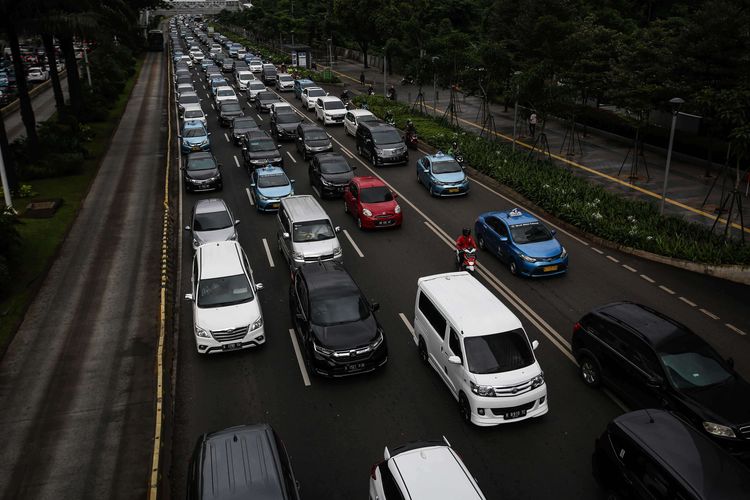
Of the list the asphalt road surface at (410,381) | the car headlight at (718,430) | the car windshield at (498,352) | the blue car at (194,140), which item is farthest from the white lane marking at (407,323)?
the blue car at (194,140)

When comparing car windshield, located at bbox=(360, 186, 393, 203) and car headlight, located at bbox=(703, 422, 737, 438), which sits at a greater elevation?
car windshield, located at bbox=(360, 186, 393, 203)

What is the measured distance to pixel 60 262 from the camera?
67.8 ft

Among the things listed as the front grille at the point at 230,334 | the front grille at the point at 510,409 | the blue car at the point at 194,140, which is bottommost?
the front grille at the point at 510,409

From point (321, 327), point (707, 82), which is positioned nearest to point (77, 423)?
point (321, 327)

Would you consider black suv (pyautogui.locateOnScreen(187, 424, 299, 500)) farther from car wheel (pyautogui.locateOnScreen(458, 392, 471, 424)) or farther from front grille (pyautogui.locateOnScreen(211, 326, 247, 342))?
front grille (pyautogui.locateOnScreen(211, 326, 247, 342))

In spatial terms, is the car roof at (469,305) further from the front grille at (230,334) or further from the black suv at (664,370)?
the front grille at (230,334)

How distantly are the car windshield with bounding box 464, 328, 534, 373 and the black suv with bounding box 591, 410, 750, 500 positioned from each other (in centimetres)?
229

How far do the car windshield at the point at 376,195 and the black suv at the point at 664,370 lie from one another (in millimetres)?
11408

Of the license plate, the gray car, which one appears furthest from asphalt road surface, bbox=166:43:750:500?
the gray car

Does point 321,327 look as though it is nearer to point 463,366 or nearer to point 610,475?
point 463,366

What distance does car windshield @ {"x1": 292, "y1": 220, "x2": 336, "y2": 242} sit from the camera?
1933 cm

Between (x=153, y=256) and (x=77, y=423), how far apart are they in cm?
933

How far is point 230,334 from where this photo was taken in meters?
14.6

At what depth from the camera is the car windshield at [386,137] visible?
3281 centimetres
